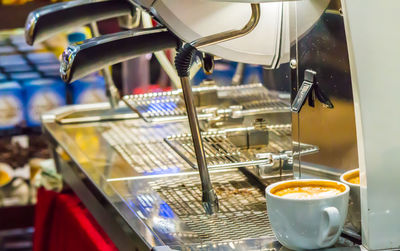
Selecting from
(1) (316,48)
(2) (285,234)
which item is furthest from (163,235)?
(1) (316,48)

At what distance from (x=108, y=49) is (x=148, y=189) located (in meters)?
0.29

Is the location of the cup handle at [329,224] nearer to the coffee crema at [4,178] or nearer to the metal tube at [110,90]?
the metal tube at [110,90]

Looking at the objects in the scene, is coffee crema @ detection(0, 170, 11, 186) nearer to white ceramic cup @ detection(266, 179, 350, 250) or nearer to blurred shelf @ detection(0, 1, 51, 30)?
blurred shelf @ detection(0, 1, 51, 30)

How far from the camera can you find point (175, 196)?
1431 millimetres

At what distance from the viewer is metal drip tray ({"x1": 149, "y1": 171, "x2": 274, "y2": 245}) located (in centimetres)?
119

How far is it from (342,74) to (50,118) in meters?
1.30

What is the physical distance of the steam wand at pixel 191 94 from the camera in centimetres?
114

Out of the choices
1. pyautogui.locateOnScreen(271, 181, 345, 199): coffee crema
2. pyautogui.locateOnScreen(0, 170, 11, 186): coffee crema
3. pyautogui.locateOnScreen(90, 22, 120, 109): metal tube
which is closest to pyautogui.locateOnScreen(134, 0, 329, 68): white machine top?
pyautogui.locateOnScreen(271, 181, 345, 199): coffee crema

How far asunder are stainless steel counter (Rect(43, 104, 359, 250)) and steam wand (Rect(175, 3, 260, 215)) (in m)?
0.02

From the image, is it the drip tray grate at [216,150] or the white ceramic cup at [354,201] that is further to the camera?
the drip tray grate at [216,150]

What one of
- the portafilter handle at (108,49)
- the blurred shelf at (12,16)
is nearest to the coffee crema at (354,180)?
the portafilter handle at (108,49)

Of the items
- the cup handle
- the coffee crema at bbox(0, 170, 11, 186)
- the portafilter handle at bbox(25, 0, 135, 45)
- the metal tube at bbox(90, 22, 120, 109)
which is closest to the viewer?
the cup handle

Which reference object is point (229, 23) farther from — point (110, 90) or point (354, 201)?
point (110, 90)

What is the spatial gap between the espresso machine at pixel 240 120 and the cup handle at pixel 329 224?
39 mm
